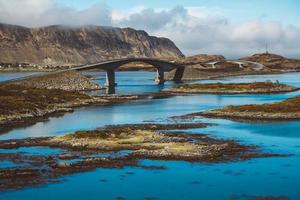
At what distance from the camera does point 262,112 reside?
70.6 metres

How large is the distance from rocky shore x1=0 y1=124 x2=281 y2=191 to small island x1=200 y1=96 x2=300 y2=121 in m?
18.6

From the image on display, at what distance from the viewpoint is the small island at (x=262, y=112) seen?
68.1m

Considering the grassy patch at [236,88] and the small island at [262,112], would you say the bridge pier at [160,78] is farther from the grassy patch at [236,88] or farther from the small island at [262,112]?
the small island at [262,112]

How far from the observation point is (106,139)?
48656 mm

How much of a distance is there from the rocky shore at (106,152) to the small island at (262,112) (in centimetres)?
1864

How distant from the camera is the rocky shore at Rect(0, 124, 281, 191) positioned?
118ft

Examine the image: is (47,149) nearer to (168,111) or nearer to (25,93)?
(168,111)

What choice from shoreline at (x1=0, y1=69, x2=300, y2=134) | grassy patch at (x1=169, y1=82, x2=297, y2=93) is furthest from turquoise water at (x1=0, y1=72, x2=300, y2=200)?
grassy patch at (x1=169, y1=82, x2=297, y2=93)

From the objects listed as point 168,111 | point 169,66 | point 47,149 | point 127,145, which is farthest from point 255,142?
point 169,66

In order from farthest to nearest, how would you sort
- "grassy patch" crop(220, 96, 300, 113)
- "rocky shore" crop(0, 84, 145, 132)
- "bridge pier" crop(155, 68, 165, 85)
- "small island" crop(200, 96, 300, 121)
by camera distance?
"bridge pier" crop(155, 68, 165, 85) < "grassy patch" crop(220, 96, 300, 113) < "rocky shore" crop(0, 84, 145, 132) < "small island" crop(200, 96, 300, 121)

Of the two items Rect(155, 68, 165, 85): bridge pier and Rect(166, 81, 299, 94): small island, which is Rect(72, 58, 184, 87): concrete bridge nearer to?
Rect(155, 68, 165, 85): bridge pier

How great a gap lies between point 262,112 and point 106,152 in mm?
33672

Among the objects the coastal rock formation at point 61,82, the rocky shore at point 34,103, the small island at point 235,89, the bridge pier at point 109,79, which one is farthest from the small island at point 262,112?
the bridge pier at point 109,79

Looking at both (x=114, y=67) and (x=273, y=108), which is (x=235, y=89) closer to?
(x=114, y=67)
